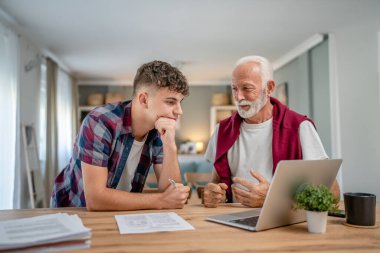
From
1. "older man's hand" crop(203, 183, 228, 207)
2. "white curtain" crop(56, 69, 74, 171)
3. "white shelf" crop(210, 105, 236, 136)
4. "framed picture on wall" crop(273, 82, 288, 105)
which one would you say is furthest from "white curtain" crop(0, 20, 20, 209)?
"white shelf" crop(210, 105, 236, 136)

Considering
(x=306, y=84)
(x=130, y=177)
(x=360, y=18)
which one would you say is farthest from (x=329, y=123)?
(x=130, y=177)

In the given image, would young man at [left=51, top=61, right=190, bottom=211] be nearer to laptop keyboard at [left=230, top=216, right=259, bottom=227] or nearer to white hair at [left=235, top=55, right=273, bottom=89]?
laptop keyboard at [left=230, top=216, right=259, bottom=227]

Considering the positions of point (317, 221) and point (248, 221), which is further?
point (248, 221)

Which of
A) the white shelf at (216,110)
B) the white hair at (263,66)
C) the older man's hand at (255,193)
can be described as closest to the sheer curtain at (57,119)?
the white shelf at (216,110)

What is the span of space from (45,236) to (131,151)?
76cm

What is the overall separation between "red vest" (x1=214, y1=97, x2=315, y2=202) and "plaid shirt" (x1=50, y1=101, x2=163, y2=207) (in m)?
0.36

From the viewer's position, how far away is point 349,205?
41.9 inches

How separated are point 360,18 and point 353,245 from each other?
3.78 metres

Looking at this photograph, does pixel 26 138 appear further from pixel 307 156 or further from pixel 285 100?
pixel 285 100

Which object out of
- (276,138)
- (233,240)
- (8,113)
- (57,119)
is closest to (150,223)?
(233,240)

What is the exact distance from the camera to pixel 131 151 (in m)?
1.54

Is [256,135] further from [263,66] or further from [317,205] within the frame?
[317,205]

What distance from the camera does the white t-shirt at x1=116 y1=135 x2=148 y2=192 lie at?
156cm

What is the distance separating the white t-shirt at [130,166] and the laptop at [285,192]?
58 centimetres
